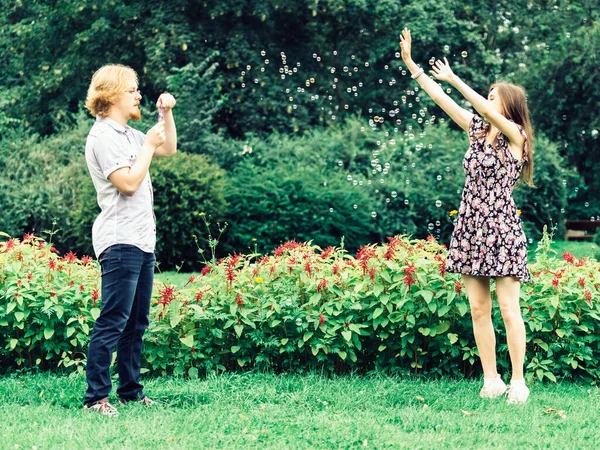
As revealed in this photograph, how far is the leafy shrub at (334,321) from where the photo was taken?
15.6 feet

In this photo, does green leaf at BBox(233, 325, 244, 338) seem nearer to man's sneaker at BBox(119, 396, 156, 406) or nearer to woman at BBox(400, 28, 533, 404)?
man's sneaker at BBox(119, 396, 156, 406)

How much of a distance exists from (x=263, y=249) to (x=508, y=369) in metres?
6.58

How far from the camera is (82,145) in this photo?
13211 millimetres

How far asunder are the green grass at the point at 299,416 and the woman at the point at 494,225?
303mm

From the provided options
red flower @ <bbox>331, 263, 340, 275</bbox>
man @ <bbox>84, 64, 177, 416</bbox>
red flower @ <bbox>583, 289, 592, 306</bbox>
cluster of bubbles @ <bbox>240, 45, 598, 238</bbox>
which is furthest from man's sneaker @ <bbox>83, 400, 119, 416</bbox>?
cluster of bubbles @ <bbox>240, 45, 598, 238</bbox>

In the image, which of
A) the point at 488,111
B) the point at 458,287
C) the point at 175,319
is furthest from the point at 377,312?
the point at 488,111

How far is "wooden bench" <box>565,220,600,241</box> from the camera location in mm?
16312

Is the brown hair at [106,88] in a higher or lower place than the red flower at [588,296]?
higher

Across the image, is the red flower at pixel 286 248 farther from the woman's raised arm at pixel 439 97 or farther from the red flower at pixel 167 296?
the woman's raised arm at pixel 439 97

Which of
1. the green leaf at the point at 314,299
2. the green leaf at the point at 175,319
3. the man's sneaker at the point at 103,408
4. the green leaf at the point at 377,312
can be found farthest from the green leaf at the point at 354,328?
the man's sneaker at the point at 103,408

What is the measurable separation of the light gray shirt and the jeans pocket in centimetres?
2

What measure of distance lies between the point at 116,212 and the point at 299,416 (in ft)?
4.25

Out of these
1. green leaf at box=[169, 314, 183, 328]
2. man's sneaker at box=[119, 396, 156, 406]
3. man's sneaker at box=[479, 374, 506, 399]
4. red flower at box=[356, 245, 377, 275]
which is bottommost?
man's sneaker at box=[479, 374, 506, 399]

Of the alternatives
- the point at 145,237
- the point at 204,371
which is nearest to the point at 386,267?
the point at 204,371
